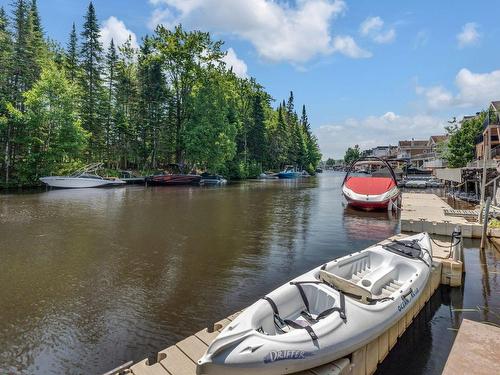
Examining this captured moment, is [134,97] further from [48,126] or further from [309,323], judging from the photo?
[309,323]

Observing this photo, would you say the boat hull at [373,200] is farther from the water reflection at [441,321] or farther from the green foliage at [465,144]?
the green foliage at [465,144]

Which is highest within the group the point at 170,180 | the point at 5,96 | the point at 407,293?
the point at 5,96

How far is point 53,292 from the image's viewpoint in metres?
6.96

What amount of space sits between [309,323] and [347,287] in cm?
94

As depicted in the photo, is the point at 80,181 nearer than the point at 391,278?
No

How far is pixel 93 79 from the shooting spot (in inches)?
1617

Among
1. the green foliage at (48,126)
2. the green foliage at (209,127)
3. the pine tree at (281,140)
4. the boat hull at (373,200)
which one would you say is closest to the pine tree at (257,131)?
the pine tree at (281,140)

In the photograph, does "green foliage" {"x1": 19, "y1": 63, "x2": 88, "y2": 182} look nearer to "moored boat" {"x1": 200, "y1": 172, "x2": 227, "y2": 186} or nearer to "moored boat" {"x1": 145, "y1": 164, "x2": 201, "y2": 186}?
"moored boat" {"x1": 145, "y1": 164, "x2": 201, "y2": 186}

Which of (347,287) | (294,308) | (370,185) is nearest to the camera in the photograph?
(294,308)

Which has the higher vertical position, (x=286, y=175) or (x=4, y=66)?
(x=4, y=66)

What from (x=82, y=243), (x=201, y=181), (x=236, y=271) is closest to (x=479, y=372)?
(x=236, y=271)

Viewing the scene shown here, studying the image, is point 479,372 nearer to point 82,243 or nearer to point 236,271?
point 236,271

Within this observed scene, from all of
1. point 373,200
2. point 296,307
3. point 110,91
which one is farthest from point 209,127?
point 296,307

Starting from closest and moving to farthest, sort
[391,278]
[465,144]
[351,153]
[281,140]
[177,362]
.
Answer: [177,362]
[391,278]
[465,144]
[281,140]
[351,153]
